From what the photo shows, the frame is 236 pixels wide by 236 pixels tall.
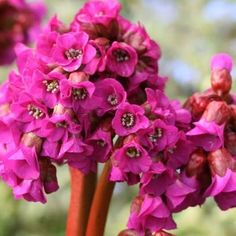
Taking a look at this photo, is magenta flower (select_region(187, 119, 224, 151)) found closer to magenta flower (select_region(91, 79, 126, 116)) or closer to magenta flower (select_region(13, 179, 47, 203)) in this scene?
magenta flower (select_region(91, 79, 126, 116))

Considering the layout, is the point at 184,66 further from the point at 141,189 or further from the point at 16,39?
the point at 141,189

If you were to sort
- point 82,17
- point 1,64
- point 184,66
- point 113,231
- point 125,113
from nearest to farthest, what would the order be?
point 125,113, point 82,17, point 1,64, point 113,231, point 184,66

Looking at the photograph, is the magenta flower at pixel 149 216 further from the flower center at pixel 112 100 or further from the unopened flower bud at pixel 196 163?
the flower center at pixel 112 100

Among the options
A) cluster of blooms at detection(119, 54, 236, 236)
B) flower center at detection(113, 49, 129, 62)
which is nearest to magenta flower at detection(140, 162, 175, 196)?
cluster of blooms at detection(119, 54, 236, 236)

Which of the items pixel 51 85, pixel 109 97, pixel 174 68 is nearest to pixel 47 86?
pixel 51 85

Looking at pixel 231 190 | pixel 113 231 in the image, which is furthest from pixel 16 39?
pixel 231 190

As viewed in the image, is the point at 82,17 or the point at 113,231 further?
the point at 113,231

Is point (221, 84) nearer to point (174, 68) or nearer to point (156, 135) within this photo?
point (156, 135)

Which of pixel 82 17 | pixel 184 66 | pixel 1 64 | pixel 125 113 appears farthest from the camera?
pixel 184 66
